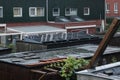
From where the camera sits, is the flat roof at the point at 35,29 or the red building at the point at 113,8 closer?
the flat roof at the point at 35,29

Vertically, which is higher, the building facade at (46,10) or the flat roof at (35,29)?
the building facade at (46,10)

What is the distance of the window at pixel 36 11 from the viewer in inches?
1455

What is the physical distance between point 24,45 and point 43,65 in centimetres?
908

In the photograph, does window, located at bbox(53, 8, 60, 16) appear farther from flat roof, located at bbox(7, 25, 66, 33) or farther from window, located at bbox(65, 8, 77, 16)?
flat roof, located at bbox(7, 25, 66, 33)

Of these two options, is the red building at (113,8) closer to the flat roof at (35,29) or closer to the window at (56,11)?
the window at (56,11)

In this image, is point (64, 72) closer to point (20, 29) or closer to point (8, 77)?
point (8, 77)

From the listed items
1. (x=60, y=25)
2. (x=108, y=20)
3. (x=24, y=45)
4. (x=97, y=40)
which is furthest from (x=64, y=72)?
(x=108, y=20)

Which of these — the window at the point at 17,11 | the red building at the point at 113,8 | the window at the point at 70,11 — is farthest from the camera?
the red building at the point at 113,8

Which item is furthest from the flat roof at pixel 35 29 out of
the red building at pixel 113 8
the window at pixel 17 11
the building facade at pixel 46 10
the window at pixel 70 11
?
the red building at pixel 113 8

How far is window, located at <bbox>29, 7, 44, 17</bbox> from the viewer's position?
37.0 m

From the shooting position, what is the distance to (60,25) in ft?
118

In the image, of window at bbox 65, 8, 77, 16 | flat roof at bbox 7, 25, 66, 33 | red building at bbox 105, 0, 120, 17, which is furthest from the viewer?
red building at bbox 105, 0, 120, 17

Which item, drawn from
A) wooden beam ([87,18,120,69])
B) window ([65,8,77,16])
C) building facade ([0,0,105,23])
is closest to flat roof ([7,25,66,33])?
building facade ([0,0,105,23])

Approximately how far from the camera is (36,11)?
3756 cm
